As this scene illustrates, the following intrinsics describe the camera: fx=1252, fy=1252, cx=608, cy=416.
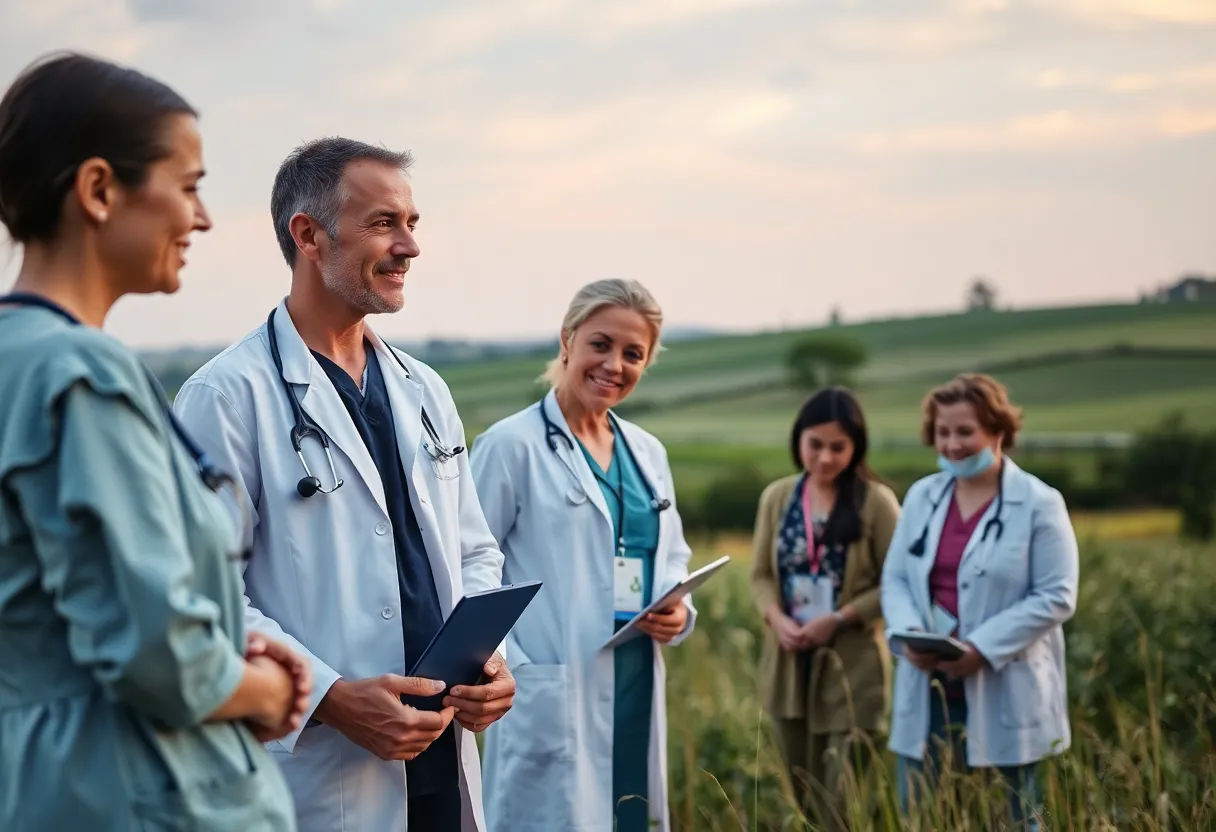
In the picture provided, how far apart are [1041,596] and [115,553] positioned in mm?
4401

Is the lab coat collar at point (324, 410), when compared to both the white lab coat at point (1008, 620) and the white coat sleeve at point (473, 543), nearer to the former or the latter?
the white coat sleeve at point (473, 543)

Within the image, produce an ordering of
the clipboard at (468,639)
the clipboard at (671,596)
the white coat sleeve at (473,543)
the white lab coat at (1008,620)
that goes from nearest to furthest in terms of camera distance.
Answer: the clipboard at (468,639) < the white coat sleeve at (473,543) < the clipboard at (671,596) < the white lab coat at (1008,620)

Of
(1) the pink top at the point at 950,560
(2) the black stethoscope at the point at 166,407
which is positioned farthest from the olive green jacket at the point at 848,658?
(2) the black stethoscope at the point at 166,407

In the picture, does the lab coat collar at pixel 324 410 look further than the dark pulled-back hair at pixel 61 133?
Yes

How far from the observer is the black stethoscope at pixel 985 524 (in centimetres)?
549

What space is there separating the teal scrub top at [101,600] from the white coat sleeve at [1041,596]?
13.0 feet

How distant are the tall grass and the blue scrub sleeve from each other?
7.74ft

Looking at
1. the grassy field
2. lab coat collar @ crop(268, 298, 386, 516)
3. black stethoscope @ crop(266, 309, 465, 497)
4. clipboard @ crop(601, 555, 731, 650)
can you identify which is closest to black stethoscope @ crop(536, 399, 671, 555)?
clipboard @ crop(601, 555, 731, 650)

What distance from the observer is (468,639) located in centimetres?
318

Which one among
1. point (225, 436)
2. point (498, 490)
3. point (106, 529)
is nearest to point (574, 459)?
point (498, 490)

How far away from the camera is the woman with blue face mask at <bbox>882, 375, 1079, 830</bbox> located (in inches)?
207

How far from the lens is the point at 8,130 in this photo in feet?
6.56

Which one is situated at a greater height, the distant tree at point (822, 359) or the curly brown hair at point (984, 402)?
the distant tree at point (822, 359)

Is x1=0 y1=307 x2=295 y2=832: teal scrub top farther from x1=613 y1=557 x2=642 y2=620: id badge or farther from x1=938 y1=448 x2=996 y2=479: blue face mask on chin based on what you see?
x1=938 y1=448 x2=996 y2=479: blue face mask on chin
